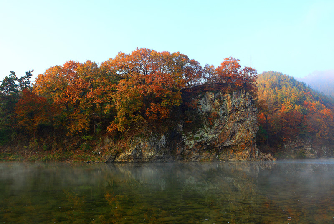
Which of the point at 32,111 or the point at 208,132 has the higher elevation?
the point at 32,111

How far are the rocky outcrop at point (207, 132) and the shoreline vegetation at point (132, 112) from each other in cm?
22

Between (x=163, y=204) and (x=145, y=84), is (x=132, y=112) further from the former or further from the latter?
(x=163, y=204)

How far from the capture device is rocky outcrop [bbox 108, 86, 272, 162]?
5472 cm

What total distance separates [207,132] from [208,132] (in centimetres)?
26

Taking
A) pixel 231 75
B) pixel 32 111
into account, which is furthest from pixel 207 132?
pixel 32 111

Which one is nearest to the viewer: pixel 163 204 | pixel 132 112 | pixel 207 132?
pixel 163 204

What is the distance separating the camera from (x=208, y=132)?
6031cm

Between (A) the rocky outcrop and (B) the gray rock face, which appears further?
(B) the gray rock face

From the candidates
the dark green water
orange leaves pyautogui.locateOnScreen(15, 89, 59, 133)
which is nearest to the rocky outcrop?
orange leaves pyautogui.locateOnScreen(15, 89, 59, 133)

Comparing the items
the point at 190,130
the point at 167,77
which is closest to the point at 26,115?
the point at 167,77

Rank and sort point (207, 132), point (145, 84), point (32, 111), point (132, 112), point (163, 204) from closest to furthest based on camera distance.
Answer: point (163, 204) < point (32, 111) < point (132, 112) < point (145, 84) < point (207, 132)

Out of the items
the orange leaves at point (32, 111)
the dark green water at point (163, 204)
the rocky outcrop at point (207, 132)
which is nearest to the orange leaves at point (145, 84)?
the rocky outcrop at point (207, 132)

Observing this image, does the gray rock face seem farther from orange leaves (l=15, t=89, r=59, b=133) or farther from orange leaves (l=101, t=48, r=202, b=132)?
orange leaves (l=15, t=89, r=59, b=133)

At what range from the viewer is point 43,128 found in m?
57.0
